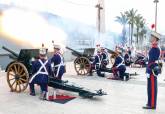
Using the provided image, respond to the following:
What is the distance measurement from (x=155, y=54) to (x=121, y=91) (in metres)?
2.71

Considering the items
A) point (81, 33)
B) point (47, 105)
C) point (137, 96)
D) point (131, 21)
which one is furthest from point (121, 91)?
point (131, 21)

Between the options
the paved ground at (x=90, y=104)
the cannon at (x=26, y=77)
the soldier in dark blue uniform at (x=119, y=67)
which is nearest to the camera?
the paved ground at (x=90, y=104)

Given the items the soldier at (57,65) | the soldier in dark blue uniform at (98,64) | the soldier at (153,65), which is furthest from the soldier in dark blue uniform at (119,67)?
the soldier at (153,65)

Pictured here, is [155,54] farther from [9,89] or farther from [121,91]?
[9,89]

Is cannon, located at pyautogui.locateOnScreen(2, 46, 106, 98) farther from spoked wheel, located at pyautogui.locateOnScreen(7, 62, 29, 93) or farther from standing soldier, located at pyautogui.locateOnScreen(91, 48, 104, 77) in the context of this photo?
standing soldier, located at pyautogui.locateOnScreen(91, 48, 104, 77)

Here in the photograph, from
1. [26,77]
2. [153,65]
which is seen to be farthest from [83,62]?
[153,65]

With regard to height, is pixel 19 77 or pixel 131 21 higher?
pixel 131 21

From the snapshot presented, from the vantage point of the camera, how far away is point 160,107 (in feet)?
26.0

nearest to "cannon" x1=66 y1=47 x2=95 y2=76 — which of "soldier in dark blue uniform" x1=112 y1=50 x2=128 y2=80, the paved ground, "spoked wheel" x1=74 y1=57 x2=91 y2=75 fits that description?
"spoked wheel" x1=74 y1=57 x2=91 y2=75

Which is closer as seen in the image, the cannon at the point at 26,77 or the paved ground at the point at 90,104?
the paved ground at the point at 90,104

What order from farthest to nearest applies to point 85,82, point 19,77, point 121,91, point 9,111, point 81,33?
point 81,33 → point 85,82 → point 121,91 → point 19,77 → point 9,111

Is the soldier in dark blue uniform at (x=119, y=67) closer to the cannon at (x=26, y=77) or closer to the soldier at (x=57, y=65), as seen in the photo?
the soldier at (x=57, y=65)

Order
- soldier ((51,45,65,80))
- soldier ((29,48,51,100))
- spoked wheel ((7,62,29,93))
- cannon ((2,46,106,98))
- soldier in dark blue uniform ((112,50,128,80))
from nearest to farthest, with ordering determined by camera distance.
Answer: soldier ((29,48,51,100)) → cannon ((2,46,106,98)) → spoked wheel ((7,62,29,93)) → soldier ((51,45,65,80)) → soldier in dark blue uniform ((112,50,128,80))

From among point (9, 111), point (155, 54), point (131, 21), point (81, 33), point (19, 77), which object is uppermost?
point (131, 21)
